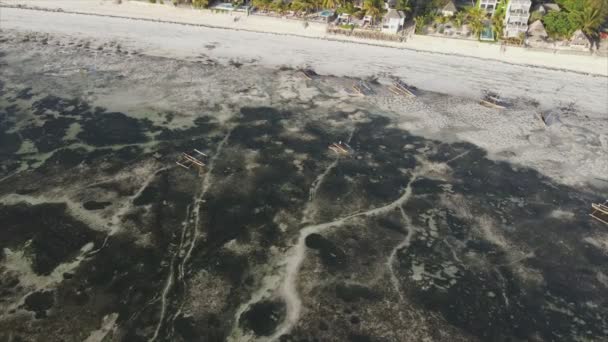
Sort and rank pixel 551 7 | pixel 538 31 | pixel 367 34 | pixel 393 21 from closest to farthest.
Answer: pixel 538 31, pixel 393 21, pixel 551 7, pixel 367 34

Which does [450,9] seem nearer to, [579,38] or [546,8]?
[546,8]

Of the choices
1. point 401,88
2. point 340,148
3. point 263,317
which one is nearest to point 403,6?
point 401,88

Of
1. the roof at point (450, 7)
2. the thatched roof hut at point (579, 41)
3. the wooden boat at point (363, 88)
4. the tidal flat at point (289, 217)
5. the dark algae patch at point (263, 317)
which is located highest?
the roof at point (450, 7)

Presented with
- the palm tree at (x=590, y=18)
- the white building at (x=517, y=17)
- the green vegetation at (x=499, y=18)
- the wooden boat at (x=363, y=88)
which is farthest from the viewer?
the green vegetation at (x=499, y=18)

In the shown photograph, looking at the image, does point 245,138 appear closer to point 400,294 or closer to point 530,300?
point 400,294

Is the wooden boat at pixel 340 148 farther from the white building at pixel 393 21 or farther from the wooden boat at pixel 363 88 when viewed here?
the white building at pixel 393 21

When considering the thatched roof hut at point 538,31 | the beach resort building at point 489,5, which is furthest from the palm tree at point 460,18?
the thatched roof hut at point 538,31
